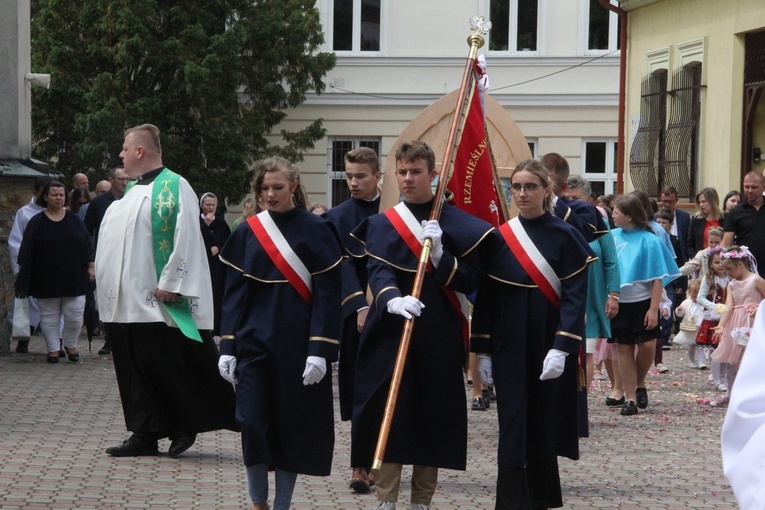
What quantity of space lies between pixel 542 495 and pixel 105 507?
2172 millimetres

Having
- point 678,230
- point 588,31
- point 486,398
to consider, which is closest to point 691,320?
point 678,230

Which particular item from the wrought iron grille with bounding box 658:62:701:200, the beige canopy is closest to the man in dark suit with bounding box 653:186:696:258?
the wrought iron grille with bounding box 658:62:701:200

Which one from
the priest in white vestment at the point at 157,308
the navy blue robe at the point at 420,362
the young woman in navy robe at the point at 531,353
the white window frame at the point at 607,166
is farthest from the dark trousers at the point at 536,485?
the white window frame at the point at 607,166

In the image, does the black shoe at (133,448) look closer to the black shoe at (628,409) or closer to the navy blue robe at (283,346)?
the navy blue robe at (283,346)

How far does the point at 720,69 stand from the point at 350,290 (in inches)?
557

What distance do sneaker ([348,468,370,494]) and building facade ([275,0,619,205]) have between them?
23668mm

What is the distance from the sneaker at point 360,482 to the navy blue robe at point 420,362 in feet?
3.24

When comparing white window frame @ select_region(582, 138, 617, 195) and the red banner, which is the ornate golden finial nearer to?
the red banner

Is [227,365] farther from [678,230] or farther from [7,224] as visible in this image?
[678,230]

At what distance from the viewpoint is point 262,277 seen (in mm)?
6449

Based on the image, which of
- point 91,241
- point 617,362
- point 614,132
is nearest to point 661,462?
point 617,362

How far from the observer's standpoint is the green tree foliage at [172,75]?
2677 cm

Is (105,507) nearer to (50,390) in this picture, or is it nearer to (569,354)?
(569,354)

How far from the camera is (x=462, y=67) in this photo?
3058 centimetres
